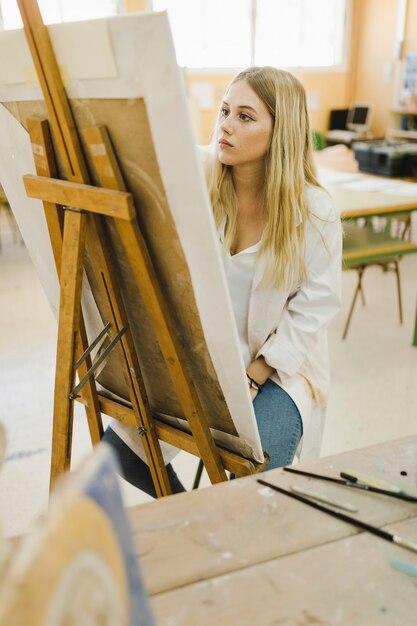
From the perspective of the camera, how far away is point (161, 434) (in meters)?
1.24

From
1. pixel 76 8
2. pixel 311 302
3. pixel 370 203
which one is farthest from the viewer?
pixel 76 8

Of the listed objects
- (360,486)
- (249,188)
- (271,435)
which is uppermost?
(249,188)

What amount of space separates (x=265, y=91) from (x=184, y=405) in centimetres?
71

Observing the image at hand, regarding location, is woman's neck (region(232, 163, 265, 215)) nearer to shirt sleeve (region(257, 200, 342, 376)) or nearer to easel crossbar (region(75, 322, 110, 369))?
shirt sleeve (region(257, 200, 342, 376))

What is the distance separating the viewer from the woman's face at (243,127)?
1.35 meters

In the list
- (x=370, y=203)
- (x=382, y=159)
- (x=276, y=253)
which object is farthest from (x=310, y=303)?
(x=382, y=159)

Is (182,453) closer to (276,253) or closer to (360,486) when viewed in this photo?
(276,253)

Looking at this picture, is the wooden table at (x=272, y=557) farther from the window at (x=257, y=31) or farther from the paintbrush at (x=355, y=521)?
the window at (x=257, y=31)

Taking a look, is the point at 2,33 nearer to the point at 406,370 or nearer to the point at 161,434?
the point at 161,434

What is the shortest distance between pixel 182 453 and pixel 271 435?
3.55ft

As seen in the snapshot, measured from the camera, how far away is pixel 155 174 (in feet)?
2.96

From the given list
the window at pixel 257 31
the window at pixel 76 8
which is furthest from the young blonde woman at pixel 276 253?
the window at pixel 257 31

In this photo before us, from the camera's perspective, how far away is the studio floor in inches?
83.5

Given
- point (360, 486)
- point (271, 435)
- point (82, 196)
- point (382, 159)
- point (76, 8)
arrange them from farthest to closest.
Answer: point (76, 8) < point (382, 159) < point (271, 435) < point (82, 196) < point (360, 486)
